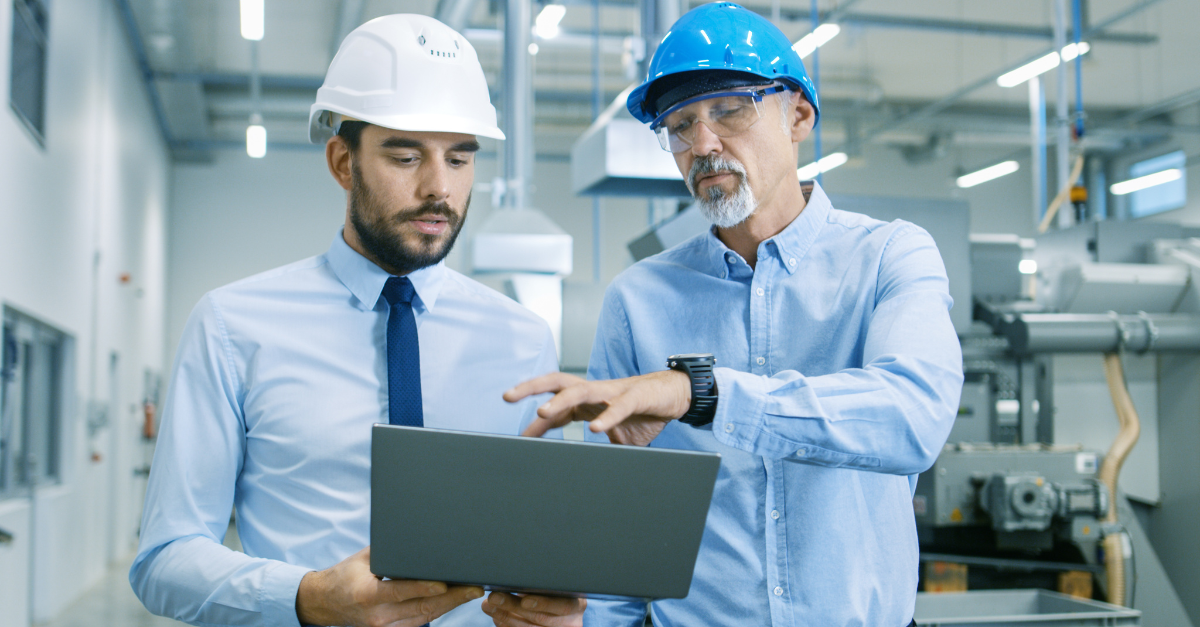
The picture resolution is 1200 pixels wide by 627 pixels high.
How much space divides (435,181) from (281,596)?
556 millimetres

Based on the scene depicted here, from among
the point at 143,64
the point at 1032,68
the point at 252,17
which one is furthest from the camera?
the point at 143,64

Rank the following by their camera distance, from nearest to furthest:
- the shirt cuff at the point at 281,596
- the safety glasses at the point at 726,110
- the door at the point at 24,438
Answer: the shirt cuff at the point at 281,596
the safety glasses at the point at 726,110
the door at the point at 24,438

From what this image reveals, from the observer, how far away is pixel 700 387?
96cm

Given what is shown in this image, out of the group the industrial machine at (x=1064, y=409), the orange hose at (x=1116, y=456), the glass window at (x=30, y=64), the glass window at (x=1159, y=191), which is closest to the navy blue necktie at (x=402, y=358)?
the industrial machine at (x=1064, y=409)

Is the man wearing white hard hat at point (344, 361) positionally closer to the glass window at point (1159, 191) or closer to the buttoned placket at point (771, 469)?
the buttoned placket at point (771, 469)

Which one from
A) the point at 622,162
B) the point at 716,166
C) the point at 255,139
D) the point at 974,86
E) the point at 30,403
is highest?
the point at 974,86

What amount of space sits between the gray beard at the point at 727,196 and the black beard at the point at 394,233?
34cm

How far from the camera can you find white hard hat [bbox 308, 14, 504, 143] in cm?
126

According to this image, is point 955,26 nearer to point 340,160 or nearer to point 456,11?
point 456,11

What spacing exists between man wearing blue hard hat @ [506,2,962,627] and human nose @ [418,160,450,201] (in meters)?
0.31

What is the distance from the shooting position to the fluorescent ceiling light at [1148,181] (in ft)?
32.8

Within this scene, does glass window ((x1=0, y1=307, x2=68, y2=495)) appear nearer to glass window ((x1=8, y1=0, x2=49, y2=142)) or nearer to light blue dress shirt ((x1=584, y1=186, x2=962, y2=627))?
glass window ((x1=8, y1=0, x2=49, y2=142))

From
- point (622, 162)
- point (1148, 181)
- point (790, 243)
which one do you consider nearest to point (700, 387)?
point (790, 243)

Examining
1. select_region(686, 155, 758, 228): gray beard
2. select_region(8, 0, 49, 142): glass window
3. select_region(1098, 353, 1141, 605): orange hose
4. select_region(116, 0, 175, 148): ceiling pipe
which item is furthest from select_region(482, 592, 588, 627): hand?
select_region(116, 0, 175, 148): ceiling pipe
